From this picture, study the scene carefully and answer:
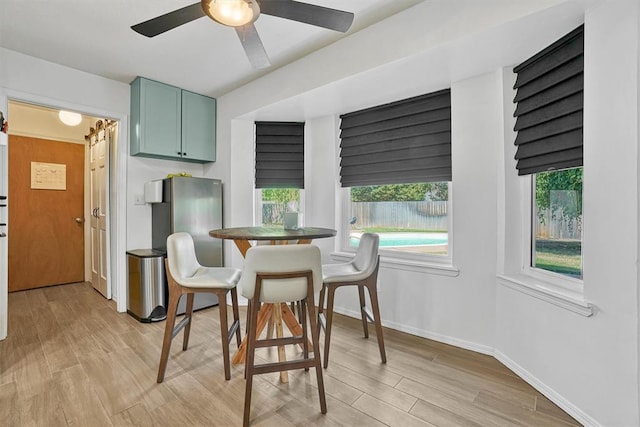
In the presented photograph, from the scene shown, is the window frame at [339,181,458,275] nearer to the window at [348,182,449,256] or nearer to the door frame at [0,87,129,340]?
the window at [348,182,449,256]

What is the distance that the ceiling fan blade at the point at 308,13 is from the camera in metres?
1.42

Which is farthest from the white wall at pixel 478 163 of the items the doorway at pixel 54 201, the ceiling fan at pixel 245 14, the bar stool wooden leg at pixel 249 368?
the bar stool wooden leg at pixel 249 368

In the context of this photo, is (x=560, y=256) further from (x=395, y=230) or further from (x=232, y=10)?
(x=232, y=10)

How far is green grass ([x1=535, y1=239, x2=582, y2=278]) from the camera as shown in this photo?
175 cm

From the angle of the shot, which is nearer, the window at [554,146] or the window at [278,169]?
the window at [554,146]

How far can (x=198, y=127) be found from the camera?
3.41m

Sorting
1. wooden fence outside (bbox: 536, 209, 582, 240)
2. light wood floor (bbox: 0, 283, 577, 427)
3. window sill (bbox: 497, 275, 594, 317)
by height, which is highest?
wooden fence outside (bbox: 536, 209, 582, 240)

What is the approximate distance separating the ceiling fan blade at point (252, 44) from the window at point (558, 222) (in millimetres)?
2026

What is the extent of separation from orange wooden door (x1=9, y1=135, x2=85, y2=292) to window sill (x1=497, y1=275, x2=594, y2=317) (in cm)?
525

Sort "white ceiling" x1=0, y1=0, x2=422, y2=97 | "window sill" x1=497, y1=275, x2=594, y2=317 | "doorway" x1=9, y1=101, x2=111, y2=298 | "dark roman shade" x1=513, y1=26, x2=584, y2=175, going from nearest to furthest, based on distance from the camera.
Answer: "window sill" x1=497, y1=275, x2=594, y2=317 → "dark roman shade" x1=513, y1=26, x2=584, y2=175 → "white ceiling" x1=0, y1=0, x2=422, y2=97 → "doorway" x1=9, y1=101, x2=111, y2=298

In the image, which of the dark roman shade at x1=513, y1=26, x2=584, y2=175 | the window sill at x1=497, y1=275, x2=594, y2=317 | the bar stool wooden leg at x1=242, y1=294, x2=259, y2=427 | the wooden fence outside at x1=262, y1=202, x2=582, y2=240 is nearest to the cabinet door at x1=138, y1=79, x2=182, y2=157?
the wooden fence outside at x1=262, y1=202, x2=582, y2=240

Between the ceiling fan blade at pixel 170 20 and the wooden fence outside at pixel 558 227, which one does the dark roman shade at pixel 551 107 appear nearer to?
the wooden fence outside at pixel 558 227

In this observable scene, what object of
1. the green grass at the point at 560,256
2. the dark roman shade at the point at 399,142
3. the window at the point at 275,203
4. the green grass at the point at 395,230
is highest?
the dark roman shade at the point at 399,142

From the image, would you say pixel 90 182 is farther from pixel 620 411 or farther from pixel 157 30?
pixel 620 411
